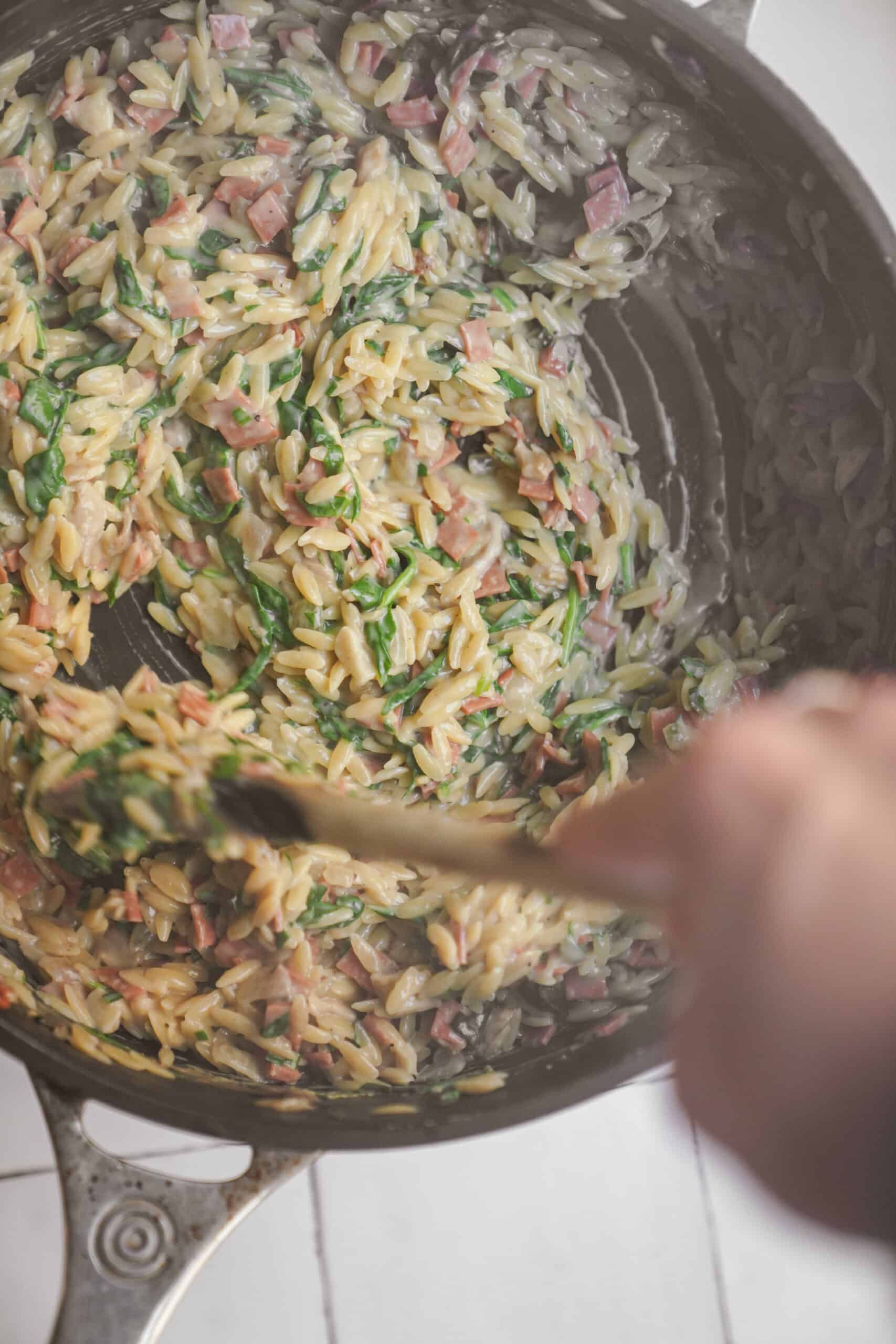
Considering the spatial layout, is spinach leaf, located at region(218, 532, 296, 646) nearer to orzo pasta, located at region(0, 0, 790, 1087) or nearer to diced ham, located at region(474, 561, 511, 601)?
orzo pasta, located at region(0, 0, 790, 1087)

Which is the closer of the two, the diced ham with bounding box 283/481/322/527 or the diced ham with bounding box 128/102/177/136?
the diced ham with bounding box 128/102/177/136

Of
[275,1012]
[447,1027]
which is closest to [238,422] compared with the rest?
[275,1012]

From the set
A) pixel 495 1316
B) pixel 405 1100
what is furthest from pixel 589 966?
pixel 495 1316

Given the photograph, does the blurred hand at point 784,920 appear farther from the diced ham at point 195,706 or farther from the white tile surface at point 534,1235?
the white tile surface at point 534,1235

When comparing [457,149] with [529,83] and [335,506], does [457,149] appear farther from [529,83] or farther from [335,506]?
[335,506]

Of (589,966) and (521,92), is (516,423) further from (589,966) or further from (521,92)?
(589,966)

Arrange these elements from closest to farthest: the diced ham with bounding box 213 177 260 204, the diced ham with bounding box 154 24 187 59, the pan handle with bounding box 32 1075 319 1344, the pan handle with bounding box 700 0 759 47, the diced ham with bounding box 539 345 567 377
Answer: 1. the pan handle with bounding box 32 1075 319 1344
2. the pan handle with bounding box 700 0 759 47
3. the diced ham with bounding box 154 24 187 59
4. the diced ham with bounding box 213 177 260 204
5. the diced ham with bounding box 539 345 567 377

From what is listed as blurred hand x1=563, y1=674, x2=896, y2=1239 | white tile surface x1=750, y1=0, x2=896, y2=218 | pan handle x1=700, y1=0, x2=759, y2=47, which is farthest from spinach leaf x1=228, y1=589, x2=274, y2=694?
white tile surface x1=750, y1=0, x2=896, y2=218

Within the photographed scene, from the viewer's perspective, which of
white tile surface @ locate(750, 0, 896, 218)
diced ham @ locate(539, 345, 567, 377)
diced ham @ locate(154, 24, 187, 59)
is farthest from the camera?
white tile surface @ locate(750, 0, 896, 218)
